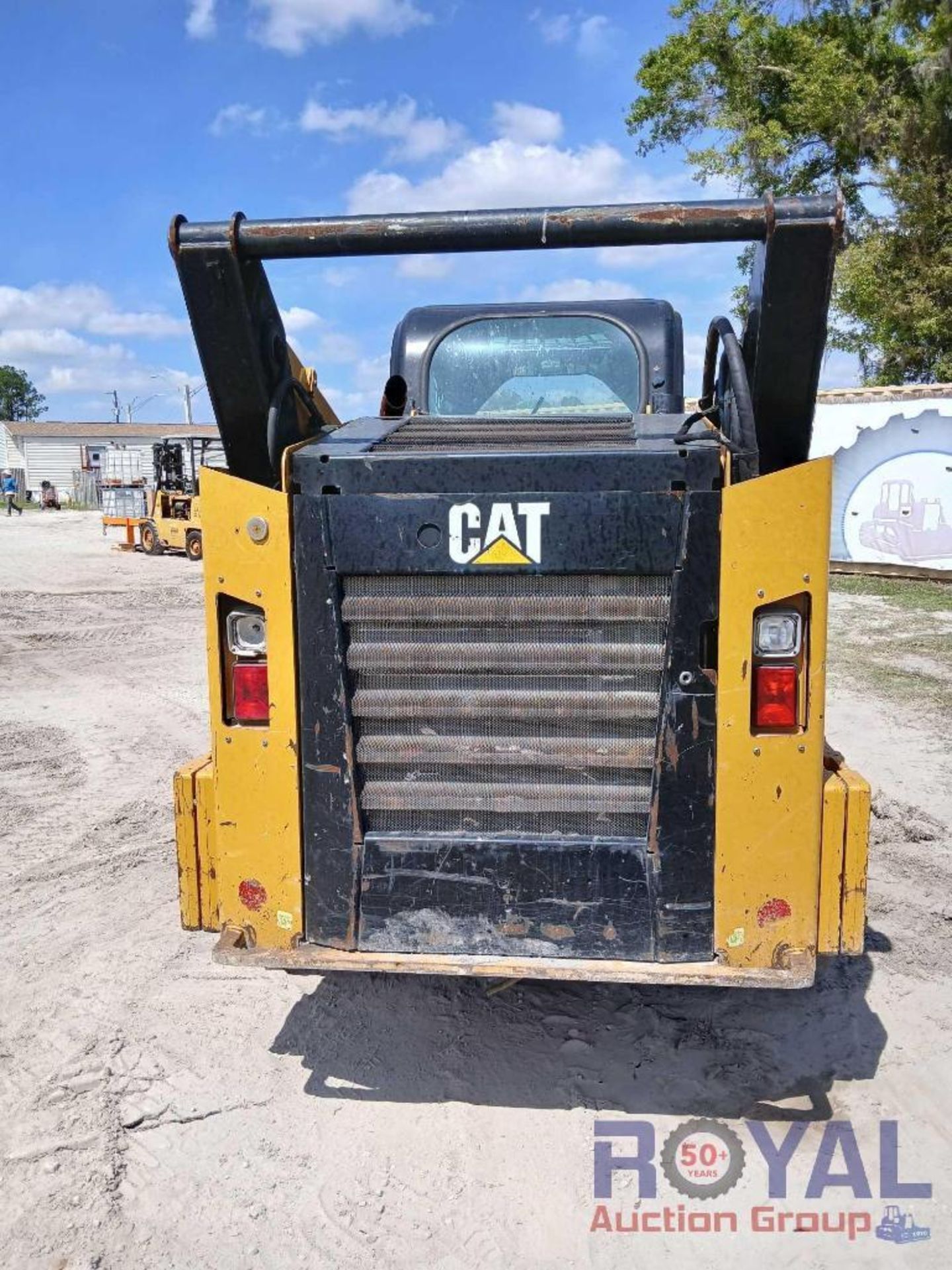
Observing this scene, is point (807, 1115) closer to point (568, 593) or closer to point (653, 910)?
point (653, 910)

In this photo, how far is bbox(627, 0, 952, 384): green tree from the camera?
19.2 meters

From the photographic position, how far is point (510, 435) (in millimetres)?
3455

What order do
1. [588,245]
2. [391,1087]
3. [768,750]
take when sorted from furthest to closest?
1. [391,1087]
2. [588,245]
3. [768,750]

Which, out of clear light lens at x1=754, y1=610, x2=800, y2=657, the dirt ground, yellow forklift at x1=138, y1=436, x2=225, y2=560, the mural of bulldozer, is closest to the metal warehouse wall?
yellow forklift at x1=138, y1=436, x2=225, y2=560

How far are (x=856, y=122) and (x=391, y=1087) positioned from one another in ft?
71.5

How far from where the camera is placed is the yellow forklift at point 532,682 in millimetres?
2826

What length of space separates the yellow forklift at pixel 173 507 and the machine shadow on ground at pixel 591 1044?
17431 mm

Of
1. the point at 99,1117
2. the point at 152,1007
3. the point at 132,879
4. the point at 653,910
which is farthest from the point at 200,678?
the point at 653,910

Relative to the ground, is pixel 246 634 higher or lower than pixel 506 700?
higher

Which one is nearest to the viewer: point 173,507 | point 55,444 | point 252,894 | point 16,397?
point 252,894

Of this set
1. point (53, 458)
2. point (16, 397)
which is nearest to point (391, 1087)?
point (53, 458)

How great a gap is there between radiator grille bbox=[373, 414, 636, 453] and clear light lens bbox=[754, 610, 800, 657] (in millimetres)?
648

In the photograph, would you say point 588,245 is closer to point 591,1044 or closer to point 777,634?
point 777,634

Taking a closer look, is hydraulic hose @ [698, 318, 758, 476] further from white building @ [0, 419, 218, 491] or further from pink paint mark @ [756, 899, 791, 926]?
white building @ [0, 419, 218, 491]
